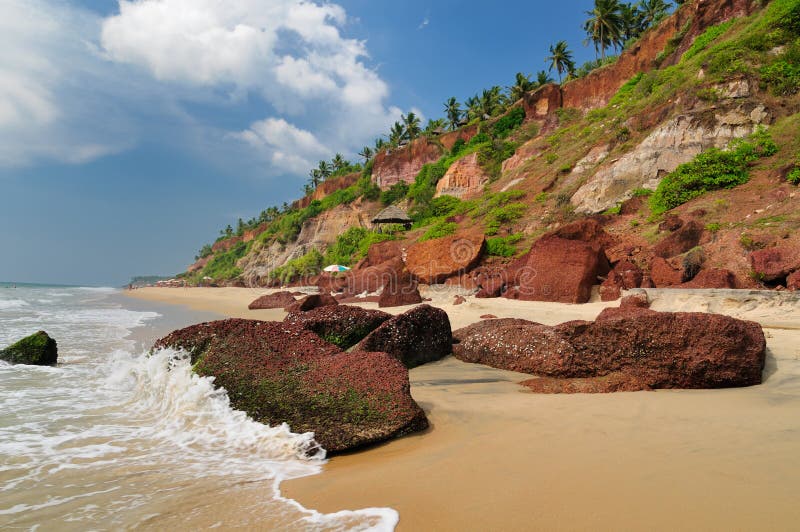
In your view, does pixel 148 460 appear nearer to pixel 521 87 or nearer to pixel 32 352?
pixel 32 352

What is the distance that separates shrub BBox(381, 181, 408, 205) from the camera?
48.2 metres

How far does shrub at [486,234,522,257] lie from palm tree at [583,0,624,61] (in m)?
31.8

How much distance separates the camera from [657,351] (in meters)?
4.45

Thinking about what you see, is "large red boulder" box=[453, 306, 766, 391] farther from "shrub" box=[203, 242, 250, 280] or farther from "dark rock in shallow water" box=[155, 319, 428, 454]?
"shrub" box=[203, 242, 250, 280]

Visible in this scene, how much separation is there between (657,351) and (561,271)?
7.32m

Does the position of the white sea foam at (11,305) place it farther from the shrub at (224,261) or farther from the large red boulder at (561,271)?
the shrub at (224,261)

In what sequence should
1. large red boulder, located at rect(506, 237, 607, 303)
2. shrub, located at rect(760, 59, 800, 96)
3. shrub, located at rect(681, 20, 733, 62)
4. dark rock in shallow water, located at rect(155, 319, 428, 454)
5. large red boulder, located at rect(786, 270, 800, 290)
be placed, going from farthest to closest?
1. shrub, located at rect(681, 20, 733, 62)
2. shrub, located at rect(760, 59, 800, 96)
3. large red boulder, located at rect(506, 237, 607, 303)
4. large red boulder, located at rect(786, 270, 800, 290)
5. dark rock in shallow water, located at rect(155, 319, 428, 454)

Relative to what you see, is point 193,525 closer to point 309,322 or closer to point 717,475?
point 717,475

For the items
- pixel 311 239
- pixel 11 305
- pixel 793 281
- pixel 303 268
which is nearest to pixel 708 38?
pixel 793 281

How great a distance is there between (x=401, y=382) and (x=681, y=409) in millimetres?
2380

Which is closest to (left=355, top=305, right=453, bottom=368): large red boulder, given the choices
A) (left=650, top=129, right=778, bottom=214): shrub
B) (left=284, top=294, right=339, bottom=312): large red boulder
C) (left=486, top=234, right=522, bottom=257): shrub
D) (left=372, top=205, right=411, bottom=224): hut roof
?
(left=284, top=294, right=339, bottom=312): large red boulder

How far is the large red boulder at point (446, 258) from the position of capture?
17.0 m

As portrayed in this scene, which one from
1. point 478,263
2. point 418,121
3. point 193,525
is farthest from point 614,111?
point 418,121

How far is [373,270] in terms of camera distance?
20.0m
